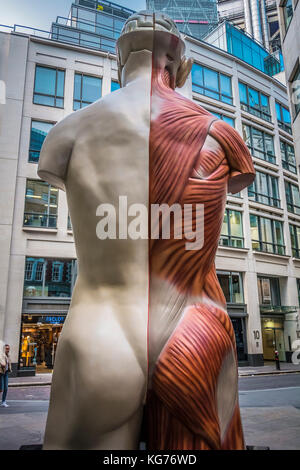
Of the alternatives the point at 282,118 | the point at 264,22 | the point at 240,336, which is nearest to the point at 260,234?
the point at 240,336

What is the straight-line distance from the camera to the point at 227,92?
23.0 metres

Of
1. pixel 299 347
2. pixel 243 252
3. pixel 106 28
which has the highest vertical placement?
pixel 106 28

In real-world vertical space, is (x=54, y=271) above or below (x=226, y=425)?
above

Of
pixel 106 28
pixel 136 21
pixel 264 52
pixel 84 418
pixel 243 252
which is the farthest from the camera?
pixel 264 52

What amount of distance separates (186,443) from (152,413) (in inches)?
7.5

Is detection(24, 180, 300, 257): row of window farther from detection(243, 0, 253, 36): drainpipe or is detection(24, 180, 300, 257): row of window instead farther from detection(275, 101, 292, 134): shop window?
detection(243, 0, 253, 36): drainpipe

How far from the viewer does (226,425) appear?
174 cm

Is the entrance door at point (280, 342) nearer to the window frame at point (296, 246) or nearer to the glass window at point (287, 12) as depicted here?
the window frame at point (296, 246)

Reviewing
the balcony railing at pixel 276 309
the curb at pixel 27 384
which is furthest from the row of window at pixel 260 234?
the curb at pixel 27 384

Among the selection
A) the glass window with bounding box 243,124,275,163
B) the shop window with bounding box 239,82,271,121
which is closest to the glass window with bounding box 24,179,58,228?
the glass window with bounding box 243,124,275,163

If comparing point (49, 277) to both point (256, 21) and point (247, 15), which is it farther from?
point (247, 15)

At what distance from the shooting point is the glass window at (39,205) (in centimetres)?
1686
